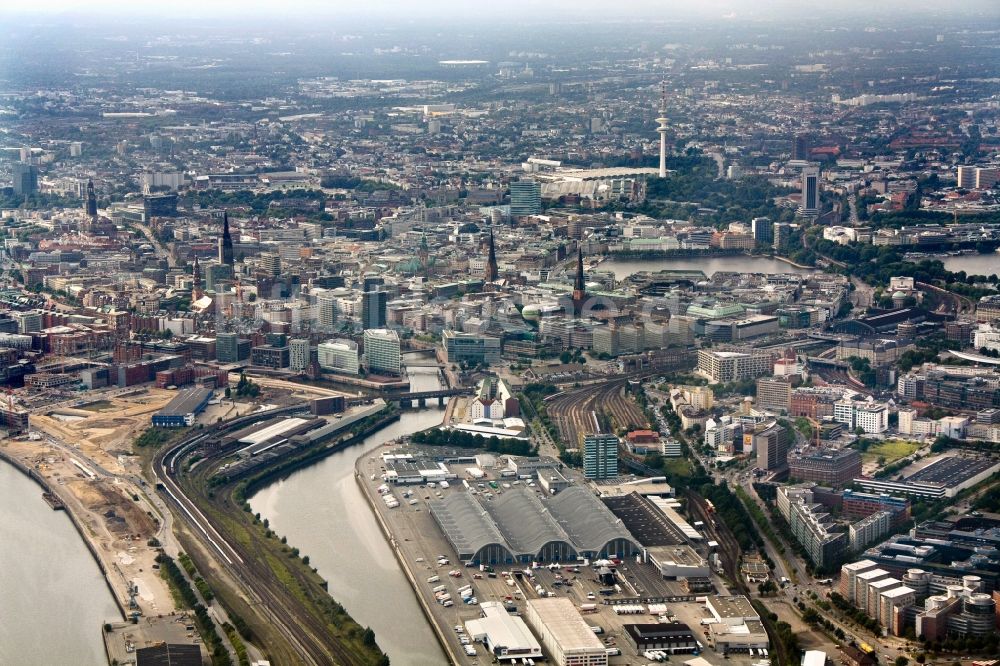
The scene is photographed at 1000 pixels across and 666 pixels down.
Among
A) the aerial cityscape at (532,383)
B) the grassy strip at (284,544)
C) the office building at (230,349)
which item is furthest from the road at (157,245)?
the grassy strip at (284,544)

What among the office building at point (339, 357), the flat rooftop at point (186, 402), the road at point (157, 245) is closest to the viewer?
the flat rooftop at point (186, 402)

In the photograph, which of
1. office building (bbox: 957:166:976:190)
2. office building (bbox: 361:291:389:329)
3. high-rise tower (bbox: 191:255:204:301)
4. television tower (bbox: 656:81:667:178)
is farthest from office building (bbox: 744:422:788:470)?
television tower (bbox: 656:81:667:178)

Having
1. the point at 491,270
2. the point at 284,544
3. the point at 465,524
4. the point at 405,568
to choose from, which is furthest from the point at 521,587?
the point at 491,270

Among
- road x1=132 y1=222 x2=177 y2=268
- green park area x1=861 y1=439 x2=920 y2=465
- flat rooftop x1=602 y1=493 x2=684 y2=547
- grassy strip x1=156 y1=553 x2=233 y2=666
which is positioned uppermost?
grassy strip x1=156 y1=553 x2=233 y2=666

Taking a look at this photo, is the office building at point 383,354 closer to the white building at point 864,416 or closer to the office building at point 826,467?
the white building at point 864,416

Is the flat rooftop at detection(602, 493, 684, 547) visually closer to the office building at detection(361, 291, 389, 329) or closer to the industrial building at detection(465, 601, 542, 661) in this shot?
the industrial building at detection(465, 601, 542, 661)

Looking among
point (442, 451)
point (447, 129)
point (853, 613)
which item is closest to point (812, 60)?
point (447, 129)
